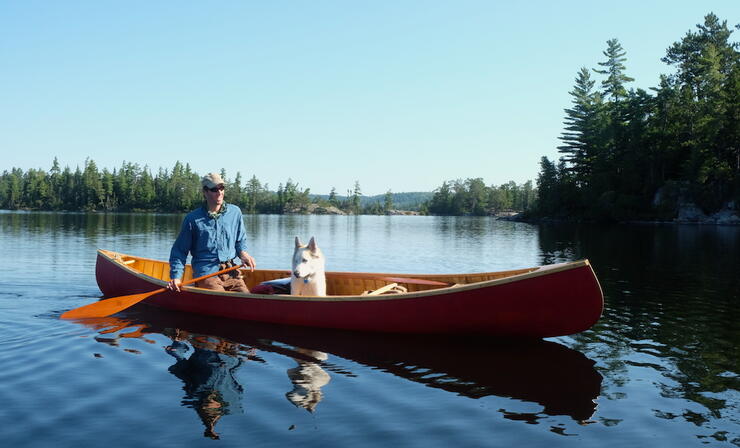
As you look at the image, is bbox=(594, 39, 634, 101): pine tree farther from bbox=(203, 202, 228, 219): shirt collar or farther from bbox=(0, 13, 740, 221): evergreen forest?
bbox=(203, 202, 228, 219): shirt collar

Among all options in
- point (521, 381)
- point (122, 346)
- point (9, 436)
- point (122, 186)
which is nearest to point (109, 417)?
point (9, 436)

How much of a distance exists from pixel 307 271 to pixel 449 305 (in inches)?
89.4

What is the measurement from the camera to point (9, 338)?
809 cm

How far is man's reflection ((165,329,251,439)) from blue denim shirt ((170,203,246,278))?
1.17 meters

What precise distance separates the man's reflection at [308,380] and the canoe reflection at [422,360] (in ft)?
0.03

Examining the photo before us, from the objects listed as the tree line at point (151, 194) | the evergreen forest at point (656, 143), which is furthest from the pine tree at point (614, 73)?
the tree line at point (151, 194)

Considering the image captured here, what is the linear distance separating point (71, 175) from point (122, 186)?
1354 centimetres

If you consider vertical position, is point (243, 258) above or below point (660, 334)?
above

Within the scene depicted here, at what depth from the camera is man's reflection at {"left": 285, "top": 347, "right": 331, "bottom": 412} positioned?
582cm

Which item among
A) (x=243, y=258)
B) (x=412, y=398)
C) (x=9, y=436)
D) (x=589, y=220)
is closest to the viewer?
(x=9, y=436)

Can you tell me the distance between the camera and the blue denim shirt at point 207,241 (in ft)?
28.8

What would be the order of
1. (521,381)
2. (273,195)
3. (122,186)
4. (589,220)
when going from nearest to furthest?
(521,381) → (589,220) → (122,186) → (273,195)

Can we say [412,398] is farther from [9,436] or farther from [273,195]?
[273,195]

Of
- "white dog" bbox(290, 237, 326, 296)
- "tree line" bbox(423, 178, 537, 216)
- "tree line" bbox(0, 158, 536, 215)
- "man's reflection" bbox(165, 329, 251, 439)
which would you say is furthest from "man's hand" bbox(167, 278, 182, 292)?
"tree line" bbox(423, 178, 537, 216)
